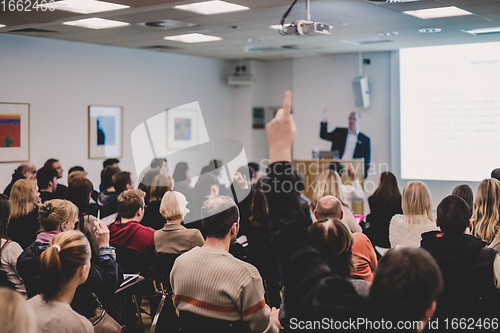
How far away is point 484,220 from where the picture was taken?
11.5 ft

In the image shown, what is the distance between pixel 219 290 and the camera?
2.21 meters

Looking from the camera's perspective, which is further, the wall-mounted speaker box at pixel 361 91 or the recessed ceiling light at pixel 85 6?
the wall-mounted speaker box at pixel 361 91

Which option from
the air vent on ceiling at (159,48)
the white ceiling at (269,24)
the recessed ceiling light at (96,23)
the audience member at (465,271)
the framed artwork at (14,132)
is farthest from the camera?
the air vent on ceiling at (159,48)

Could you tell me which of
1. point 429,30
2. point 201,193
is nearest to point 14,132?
point 201,193

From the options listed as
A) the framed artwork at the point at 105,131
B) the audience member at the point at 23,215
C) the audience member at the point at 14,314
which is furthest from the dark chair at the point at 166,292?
the framed artwork at the point at 105,131

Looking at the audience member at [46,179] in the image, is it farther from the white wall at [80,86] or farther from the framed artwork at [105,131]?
the framed artwork at [105,131]

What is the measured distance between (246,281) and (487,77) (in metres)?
7.20

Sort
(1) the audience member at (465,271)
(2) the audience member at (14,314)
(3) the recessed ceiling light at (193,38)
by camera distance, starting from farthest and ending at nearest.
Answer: (3) the recessed ceiling light at (193,38), (1) the audience member at (465,271), (2) the audience member at (14,314)

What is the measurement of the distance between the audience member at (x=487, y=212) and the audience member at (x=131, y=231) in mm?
2408

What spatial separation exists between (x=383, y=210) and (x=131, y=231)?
2.34 metres

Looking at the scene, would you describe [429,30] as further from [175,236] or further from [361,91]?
[175,236]

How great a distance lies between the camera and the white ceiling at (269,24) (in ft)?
17.8

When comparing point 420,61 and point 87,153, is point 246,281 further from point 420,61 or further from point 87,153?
point 420,61

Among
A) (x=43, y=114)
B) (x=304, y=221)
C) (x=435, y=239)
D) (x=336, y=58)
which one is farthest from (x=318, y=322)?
(x=336, y=58)
